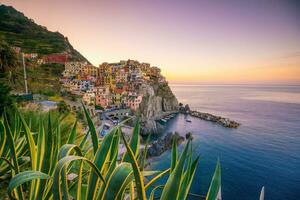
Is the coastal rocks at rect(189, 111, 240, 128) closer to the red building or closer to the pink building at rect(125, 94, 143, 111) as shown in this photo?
the pink building at rect(125, 94, 143, 111)

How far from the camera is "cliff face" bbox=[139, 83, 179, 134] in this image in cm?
2692

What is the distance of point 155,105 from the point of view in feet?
115

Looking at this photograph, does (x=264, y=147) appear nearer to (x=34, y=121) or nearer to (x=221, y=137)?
(x=221, y=137)

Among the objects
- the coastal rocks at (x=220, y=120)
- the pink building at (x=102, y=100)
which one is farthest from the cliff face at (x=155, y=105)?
the pink building at (x=102, y=100)

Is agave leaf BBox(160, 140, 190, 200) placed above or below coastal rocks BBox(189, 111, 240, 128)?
above

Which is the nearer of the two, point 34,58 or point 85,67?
point 34,58

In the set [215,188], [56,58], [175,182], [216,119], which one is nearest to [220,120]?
[216,119]

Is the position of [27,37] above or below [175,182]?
above

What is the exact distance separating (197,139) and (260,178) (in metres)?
8.85

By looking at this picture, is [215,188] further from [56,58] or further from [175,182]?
[56,58]

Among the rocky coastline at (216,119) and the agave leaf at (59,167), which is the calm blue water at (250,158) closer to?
the rocky coastline at (216,119)

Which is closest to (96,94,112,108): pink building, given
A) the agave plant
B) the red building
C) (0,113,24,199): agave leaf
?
the red building

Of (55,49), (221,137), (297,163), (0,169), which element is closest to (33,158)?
(0,169)

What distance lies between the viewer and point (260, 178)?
14062 mm
